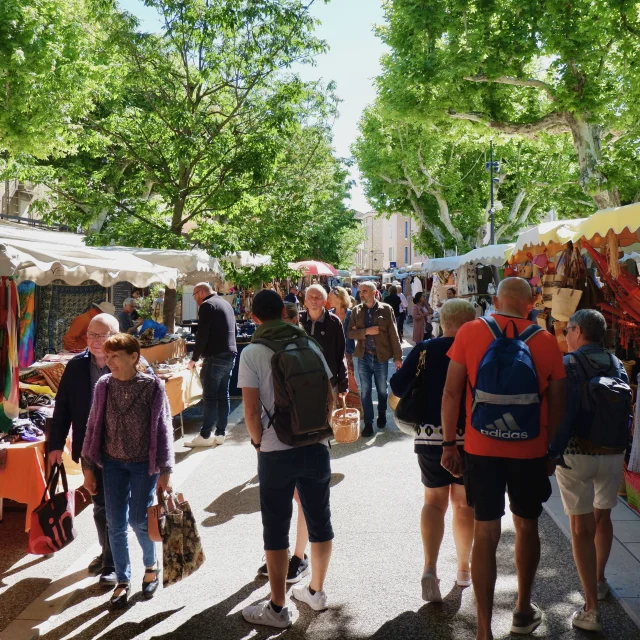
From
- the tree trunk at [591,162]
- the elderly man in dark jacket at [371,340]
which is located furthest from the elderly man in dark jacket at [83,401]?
the tree trunk at [591,162]

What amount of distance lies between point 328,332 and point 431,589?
319 cm

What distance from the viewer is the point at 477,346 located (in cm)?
346

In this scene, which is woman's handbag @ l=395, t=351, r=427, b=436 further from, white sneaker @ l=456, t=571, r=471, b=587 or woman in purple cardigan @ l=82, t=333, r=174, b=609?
woman in purple cardigan @ l=82, t=333, r=174, b=609

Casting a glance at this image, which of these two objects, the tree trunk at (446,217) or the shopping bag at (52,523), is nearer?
the shopping bag at (52,523)

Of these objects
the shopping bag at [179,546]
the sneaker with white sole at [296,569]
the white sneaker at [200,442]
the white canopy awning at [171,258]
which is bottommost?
the sneaker with white sole at [296,569]

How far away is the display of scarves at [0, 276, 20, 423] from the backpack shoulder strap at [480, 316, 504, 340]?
3.68 m

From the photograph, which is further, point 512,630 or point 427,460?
point 427,460

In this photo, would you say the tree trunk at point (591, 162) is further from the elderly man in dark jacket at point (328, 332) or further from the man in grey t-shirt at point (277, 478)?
the man in grey t-shirt at point (277, 478)

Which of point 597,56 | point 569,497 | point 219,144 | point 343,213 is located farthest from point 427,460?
point 343,213

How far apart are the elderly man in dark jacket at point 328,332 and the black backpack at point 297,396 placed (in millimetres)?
2939

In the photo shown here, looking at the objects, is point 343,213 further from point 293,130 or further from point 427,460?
point 427,460

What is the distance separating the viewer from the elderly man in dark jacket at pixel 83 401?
4273mm

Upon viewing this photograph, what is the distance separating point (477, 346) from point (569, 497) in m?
1.10

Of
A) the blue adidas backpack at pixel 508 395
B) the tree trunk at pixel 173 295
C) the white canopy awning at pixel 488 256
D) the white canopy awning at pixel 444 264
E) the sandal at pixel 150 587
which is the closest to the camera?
the blue adidas backpack at pixel 508 395
